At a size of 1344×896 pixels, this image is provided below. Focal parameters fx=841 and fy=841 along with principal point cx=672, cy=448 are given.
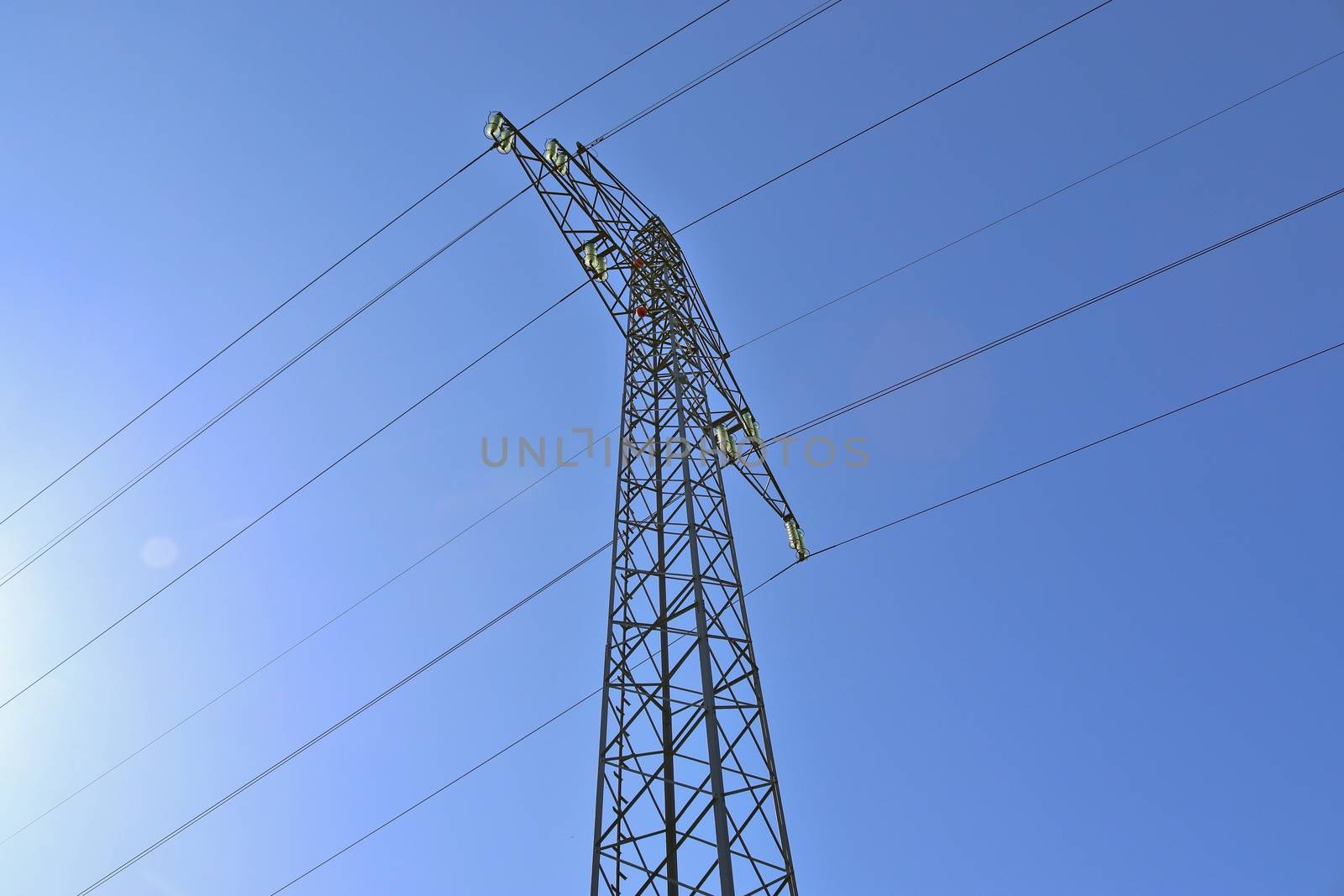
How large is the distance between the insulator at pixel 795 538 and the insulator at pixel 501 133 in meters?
7.86

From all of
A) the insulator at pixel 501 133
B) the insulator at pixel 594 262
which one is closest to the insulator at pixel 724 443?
the insulator at pixel 594 262

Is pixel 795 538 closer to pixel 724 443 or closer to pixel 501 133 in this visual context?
pixel 724 443

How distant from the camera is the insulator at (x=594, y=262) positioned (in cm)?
1328

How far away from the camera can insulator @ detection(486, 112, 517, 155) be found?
13.7 meters

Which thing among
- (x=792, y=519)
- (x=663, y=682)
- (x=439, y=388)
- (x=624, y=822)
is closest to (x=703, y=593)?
(x=663, y=682)

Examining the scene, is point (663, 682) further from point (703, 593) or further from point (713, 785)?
point (713, 785)

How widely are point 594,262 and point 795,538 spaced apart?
19.1 feet

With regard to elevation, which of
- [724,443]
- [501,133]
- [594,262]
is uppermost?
[501,133]

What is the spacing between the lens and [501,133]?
45.2ft

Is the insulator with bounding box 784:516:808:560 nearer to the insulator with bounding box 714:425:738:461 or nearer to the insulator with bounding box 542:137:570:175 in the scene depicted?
the insulator with bounding box 714:425:738:461

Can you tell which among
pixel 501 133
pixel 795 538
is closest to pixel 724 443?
pixel 795 538

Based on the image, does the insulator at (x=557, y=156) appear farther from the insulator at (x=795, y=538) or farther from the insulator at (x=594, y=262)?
the insulator at (x=795, y=538)

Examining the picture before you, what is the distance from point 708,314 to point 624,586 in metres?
6.74

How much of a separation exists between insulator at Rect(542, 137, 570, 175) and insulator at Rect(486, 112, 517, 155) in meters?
0.59
